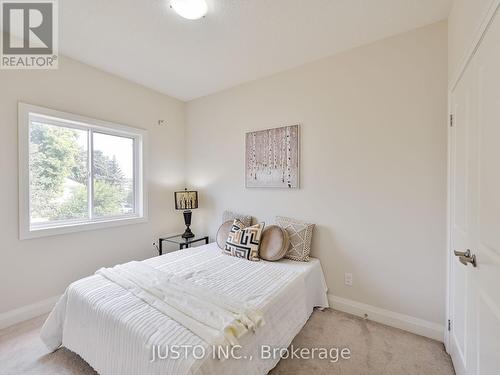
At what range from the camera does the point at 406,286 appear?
193 cm

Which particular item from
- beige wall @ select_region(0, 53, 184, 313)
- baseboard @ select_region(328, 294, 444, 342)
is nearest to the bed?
baseboard @ select_region(328, 294, 444, 342)

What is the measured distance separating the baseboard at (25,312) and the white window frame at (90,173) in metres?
0.66

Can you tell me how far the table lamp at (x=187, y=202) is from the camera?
3137 millimetres

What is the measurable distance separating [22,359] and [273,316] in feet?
5.95

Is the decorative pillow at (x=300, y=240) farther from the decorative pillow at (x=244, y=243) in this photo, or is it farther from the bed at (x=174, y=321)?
the decorative pillow at (x=244, y=243)

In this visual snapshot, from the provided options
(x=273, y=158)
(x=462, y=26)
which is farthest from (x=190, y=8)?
(x=462, y=26)

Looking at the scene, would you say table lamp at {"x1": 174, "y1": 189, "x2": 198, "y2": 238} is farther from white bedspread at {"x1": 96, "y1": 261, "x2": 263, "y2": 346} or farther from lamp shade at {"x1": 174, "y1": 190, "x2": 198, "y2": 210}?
white bedspread at {"x1": 96, "y1": 261, "x2": 263, "y2": 346}

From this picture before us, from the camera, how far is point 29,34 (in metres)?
2.02

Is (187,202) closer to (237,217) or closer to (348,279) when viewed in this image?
(237,217)

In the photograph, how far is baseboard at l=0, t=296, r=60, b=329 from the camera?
1.96 m

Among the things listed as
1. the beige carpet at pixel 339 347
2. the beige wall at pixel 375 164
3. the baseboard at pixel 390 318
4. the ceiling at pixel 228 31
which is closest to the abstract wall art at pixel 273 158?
the beige wall at pixel 375 164

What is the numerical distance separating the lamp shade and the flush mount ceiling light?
206cm

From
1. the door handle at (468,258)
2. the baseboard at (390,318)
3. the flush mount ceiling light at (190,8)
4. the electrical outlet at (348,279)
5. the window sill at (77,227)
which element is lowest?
the baseboard at (390,318)

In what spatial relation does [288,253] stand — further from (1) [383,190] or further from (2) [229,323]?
(2) [229,323]
